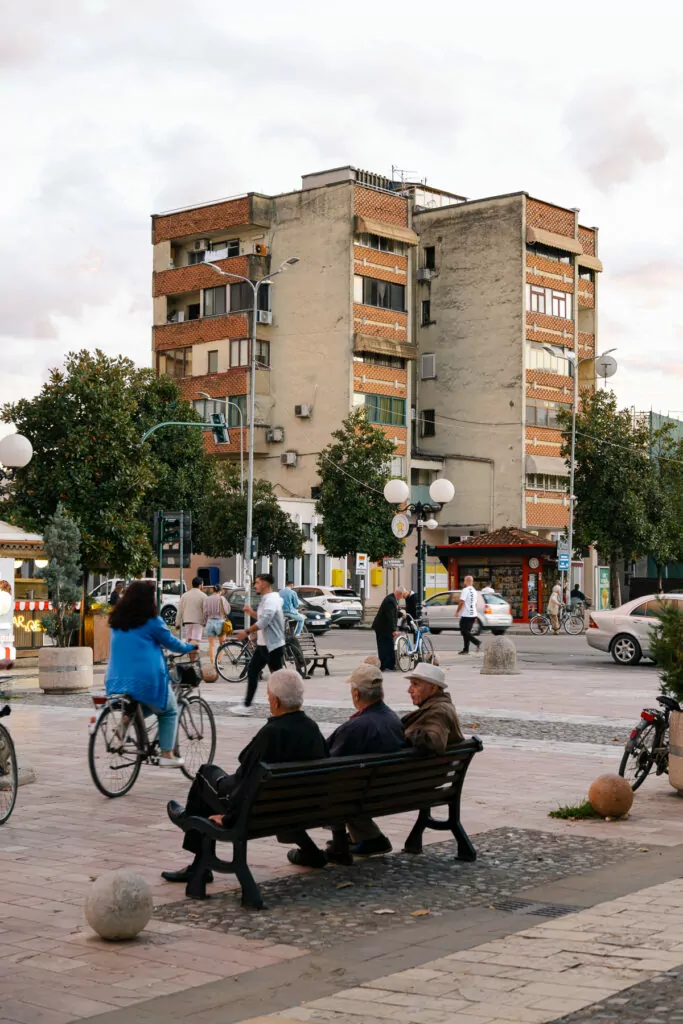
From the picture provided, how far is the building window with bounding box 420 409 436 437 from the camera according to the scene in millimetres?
76250

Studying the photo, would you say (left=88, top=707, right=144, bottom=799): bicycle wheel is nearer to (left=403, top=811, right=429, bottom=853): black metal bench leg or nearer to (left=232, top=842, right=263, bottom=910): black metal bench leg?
(left=403, top=811, right=429, bottom=853): black metal bench leg

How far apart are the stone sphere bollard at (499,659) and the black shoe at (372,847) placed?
1705cm

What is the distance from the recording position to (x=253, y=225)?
72.2 meters

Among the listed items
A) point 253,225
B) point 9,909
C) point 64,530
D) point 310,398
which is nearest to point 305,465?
point 310,398

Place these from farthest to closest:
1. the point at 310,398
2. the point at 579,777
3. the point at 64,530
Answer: the point at 310,398 → the point at 64,530 → the point at 579,777

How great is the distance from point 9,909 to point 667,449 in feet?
188

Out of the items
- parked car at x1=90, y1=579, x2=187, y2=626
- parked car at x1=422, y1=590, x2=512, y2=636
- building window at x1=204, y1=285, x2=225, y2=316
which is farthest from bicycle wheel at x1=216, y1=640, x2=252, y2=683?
building window at x1=204, y1=285, x2=225, y2=316

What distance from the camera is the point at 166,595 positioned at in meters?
55.4

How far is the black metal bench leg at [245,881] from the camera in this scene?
711 centimetres

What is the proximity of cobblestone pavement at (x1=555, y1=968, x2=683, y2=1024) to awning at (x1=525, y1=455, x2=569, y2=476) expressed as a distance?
65992mm

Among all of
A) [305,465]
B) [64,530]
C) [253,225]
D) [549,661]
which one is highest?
[253,225]

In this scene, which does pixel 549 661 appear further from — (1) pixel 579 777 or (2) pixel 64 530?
(1) pixel 579 777

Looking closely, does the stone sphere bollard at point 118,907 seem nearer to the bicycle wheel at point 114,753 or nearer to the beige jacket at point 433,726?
the beige jacket at point 433,726

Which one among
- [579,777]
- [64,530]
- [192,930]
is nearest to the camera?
[192,930]
